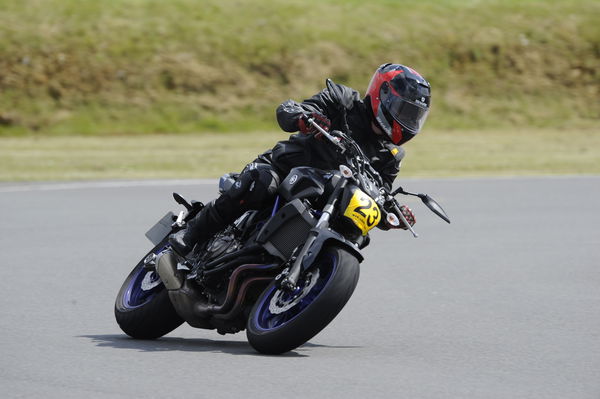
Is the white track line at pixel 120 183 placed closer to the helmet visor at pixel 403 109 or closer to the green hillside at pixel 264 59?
the helmet visor at pixel 403 109

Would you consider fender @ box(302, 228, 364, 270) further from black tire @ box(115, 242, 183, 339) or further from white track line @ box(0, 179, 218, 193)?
white track line @ box(0, 179, 218, 193)

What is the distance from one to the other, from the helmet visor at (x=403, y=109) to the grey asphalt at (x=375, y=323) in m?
1.31

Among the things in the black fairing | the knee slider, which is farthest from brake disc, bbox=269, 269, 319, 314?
the knee slider

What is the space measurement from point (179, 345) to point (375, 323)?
1.48 meters

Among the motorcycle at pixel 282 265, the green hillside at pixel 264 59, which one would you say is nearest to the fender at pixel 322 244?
the motorcycle at pixel 282 265

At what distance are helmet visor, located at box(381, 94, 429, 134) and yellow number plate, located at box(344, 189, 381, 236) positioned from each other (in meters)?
0.70

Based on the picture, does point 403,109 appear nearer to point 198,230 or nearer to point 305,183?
point 305,183

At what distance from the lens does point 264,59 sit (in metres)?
39.4

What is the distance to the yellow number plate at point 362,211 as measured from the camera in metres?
6.39

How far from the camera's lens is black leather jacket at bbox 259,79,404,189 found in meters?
6.95

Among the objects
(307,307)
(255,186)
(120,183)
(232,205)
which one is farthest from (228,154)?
(307,307)

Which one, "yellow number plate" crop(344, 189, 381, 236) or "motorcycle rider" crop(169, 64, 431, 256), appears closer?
"yellow number plate" crop(344, 189, 381, 236)

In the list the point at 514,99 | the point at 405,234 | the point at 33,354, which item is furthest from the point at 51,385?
the point at 514,99

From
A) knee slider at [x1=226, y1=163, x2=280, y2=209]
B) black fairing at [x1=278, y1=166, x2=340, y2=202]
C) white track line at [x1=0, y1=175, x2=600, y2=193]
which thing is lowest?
white track line at [x1=0, y1=175, x2=600, y2=193]
